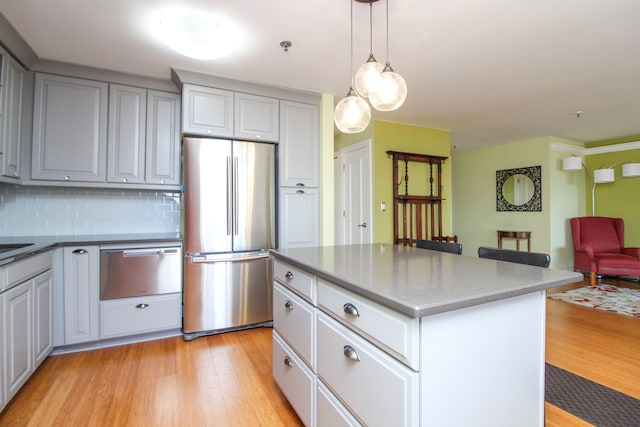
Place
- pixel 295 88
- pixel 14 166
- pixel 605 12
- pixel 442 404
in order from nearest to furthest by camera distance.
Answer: pixel 442 404 < pixel 605 12 < pixel 14 166 < pixel 295 88

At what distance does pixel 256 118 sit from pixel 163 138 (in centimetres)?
90

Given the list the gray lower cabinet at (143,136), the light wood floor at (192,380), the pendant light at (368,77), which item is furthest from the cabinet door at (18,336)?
the pendant light at (368,77)

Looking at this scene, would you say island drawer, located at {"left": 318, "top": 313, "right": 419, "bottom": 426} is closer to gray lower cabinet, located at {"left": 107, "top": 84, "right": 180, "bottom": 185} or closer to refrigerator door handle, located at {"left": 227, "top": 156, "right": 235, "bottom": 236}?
refrigerator door handle, located at {"left": 227, "top": 156, "right": 235, "bottom": 236}

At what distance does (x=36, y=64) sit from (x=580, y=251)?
7.10 meters

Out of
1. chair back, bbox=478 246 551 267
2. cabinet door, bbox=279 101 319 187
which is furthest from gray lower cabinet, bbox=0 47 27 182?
chair back, bbox=478 246 551 267

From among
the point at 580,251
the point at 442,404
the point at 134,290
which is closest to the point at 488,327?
the point at 442,404

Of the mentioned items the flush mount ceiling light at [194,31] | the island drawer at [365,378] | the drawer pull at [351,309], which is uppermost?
the flush mount ceiling light at [194,31]

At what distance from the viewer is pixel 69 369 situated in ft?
7.41

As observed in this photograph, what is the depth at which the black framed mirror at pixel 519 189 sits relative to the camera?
5.47 m

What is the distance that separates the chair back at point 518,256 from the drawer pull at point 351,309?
3.03 feet

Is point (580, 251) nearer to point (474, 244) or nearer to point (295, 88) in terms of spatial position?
point (474, 244)

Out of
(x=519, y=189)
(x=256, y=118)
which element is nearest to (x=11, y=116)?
(x=256, y=118)

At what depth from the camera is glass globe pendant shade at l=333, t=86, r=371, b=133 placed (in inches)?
75.9

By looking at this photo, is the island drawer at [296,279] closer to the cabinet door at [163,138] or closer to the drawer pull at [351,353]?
the drawer pull at [351,353]
